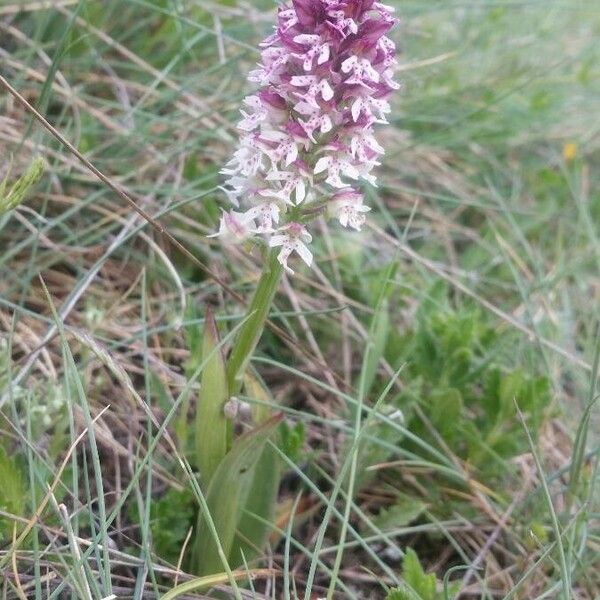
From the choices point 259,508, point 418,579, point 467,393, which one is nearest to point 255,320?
point 259,508

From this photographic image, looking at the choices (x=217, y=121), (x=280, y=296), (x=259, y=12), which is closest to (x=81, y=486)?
(x=280, y=296)

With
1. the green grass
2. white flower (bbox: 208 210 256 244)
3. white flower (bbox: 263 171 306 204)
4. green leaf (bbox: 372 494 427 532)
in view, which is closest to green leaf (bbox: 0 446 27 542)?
the green grass

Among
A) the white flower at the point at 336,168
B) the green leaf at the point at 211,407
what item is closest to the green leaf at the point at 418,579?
the green leaf at the point at 211,407

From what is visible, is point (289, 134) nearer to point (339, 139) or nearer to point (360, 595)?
point (339, 139)

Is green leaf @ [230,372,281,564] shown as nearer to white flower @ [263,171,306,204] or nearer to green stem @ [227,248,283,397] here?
green stem @ [227,248,283,397]

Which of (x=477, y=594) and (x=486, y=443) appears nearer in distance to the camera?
(x=477, y=594)

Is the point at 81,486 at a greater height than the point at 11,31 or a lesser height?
lesser
